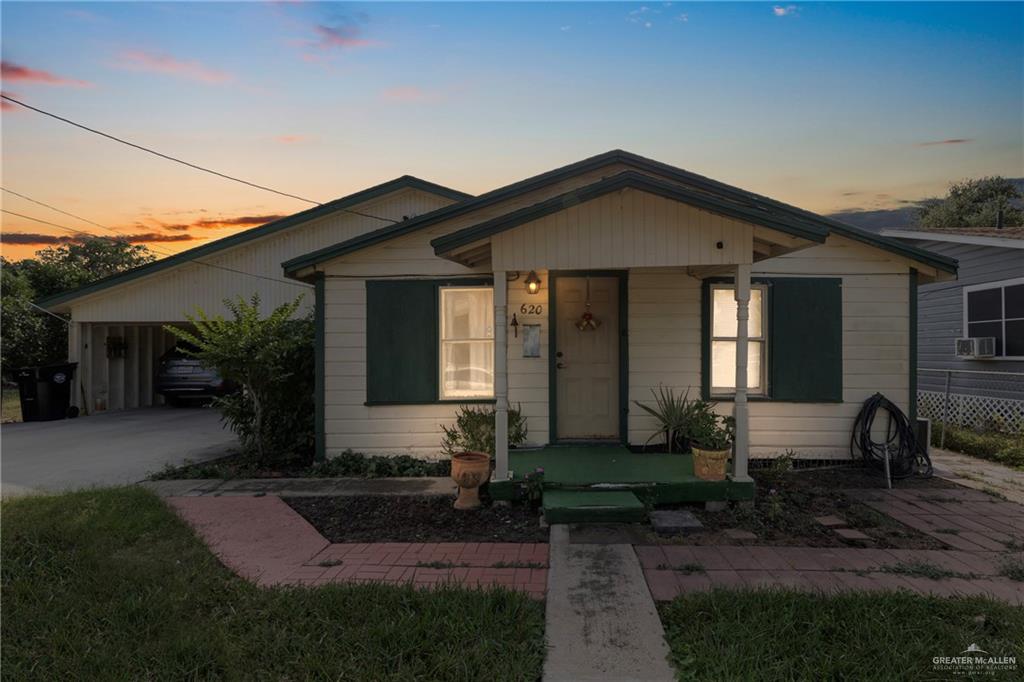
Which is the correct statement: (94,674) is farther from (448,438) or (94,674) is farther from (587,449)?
(587,449)

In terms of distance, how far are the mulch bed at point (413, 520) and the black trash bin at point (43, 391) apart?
30.0ft

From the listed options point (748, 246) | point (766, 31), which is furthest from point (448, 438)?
point (766, 31)

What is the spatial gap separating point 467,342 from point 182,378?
9927 millimetres

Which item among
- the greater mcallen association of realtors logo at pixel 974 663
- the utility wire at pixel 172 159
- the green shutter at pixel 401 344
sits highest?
the utility wire at pixel 172 159

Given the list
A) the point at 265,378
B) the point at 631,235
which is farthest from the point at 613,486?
the point at 265,378

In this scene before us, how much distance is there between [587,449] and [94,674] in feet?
16.1

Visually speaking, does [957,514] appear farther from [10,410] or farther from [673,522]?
[10,410]

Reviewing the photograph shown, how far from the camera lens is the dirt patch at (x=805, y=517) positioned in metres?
4.46

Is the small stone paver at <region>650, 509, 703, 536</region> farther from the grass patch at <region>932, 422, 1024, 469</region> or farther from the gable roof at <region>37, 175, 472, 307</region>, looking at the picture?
the gable roof at <region>37, 175, 472, 307</region>

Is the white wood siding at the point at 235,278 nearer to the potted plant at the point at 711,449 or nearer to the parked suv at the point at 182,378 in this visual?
the parked suv at the point at 182,378

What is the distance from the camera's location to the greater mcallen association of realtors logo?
2650 millimetres

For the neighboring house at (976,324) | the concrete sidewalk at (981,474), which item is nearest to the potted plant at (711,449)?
the concrete sidewalk at (981,474)

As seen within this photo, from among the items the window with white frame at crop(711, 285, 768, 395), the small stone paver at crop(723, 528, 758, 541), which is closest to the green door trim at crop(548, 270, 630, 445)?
the window with white frame at crop(711, 285, 768, 395)

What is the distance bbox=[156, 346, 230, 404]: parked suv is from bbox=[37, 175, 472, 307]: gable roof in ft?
7.48
